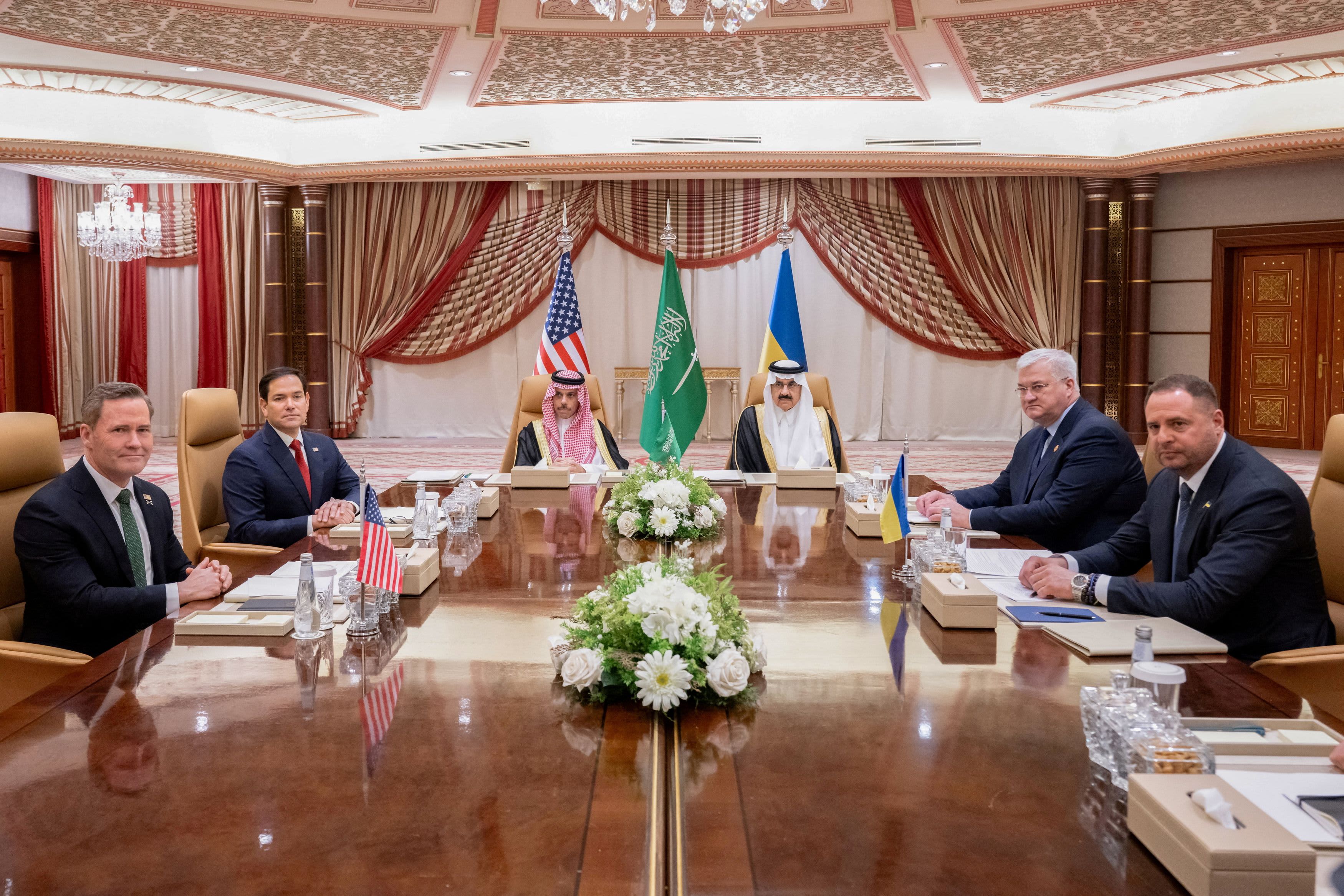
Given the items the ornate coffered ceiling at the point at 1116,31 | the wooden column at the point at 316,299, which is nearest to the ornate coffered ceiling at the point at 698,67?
the ornate coffered ceiling at the point at 1116,31

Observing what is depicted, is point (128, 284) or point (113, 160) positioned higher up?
point (113, 160)

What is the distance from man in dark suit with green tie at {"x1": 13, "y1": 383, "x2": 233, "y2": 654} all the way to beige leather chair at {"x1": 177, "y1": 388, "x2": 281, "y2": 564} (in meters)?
0.43

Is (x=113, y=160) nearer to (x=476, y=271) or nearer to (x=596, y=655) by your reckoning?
(x=476, y=271)

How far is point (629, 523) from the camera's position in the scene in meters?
2.92

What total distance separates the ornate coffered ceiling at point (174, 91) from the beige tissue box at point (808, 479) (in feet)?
22.7

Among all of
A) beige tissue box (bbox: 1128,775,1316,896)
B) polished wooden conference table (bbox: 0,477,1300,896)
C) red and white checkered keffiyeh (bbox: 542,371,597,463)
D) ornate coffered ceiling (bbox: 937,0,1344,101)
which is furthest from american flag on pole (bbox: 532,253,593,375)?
beige tissue box (bbox: 1128,775,1316,896)

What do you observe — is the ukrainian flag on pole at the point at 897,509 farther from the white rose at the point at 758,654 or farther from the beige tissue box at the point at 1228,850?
the beige tissue box at the point at 1228,850

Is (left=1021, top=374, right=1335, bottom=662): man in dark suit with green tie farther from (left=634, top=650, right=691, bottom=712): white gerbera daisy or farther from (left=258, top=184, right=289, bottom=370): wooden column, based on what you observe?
(left=258, top=184, right=289, bottom=370): wooden column

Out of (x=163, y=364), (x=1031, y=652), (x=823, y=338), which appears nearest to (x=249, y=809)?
(x=1031, y=652)

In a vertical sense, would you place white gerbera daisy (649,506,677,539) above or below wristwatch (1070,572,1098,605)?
above

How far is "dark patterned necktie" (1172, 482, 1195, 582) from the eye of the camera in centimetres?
254

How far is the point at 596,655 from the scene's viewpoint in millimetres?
1605

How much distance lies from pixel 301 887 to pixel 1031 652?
1326 mm

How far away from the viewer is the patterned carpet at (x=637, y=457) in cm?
858
